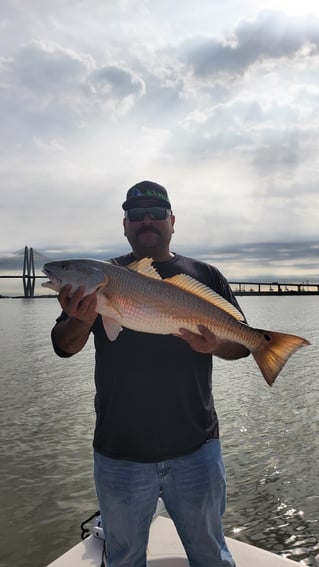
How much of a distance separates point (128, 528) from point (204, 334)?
167 cm

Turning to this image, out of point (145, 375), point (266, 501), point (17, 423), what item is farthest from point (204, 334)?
point (17, 423)

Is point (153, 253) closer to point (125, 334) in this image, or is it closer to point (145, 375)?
point (125, 334)

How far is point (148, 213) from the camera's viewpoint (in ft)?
13.5

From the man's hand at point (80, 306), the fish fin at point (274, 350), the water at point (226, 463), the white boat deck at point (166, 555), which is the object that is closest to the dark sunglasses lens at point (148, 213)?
the man's hand at point (80, 306)

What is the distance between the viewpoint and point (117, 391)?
367 cm

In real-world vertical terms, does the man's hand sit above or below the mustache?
below

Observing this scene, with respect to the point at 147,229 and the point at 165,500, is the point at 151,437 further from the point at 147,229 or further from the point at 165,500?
the point at 147,229

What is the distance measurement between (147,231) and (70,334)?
1181 millimetres

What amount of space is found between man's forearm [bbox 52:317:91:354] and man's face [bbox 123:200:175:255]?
3.03 feet

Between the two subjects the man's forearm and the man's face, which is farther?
the man's face

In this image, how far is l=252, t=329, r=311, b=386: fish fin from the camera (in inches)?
155

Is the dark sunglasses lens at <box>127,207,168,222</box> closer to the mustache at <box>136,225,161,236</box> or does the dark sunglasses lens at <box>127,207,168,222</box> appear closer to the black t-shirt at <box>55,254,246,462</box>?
the mustache at <box>136,225,161,236</box>

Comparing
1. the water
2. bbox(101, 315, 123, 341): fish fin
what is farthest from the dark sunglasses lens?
the water

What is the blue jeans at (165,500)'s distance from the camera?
3520 millimetres
